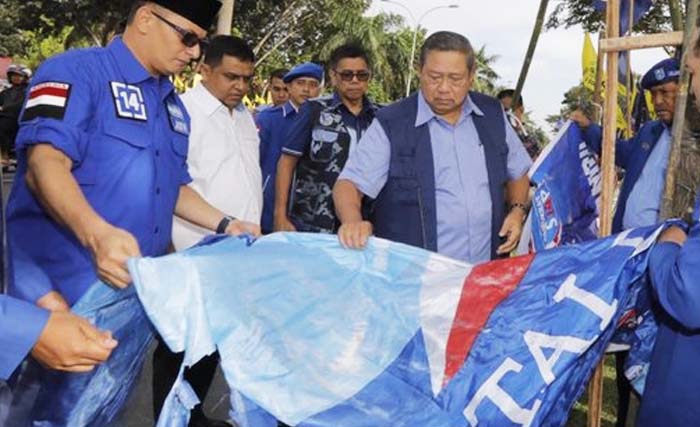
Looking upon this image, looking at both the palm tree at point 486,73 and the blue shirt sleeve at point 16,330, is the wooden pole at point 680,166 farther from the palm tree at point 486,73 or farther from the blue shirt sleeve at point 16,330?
the palm tree at point 486,73

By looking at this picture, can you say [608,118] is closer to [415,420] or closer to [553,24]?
[415,420]

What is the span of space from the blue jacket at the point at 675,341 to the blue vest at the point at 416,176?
3.72 feet

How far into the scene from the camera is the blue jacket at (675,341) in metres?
1.99

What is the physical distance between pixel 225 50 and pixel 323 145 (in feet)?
2.53

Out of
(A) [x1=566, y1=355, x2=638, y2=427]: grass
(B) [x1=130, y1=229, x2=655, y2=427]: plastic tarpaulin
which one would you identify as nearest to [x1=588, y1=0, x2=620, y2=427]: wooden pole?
(B) [x1=130, y1=229, x2=655, y2=427]: plastic tarpaulin

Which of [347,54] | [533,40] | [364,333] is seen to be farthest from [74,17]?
[364,333]

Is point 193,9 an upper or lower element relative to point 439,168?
upper

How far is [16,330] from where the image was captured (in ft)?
5.22

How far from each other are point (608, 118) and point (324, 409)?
5.37ft

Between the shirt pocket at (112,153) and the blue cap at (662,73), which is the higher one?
the blue cap at (662,73)

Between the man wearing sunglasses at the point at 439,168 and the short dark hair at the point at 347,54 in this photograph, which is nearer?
the man wearing sunglasses at the point at 439,168

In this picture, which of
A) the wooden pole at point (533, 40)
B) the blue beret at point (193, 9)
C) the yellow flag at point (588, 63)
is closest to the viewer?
the blue beret at point (193, 9)

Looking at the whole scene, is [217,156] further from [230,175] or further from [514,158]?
[514,158]

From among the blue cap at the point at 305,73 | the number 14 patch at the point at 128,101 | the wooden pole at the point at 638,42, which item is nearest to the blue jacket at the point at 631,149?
the wooden pole at the point at 638,42
